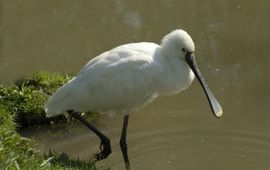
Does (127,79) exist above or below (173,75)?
above

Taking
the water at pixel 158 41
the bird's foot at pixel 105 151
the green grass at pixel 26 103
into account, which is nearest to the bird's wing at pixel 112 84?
the bird's foot at pixel 105 151

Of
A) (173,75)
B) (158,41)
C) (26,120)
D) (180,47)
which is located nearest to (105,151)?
(173,75)

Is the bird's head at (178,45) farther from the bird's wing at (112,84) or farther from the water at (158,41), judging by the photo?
the water at (158,41)

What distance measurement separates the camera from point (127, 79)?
22.2ft

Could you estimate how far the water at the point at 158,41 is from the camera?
7.64 m

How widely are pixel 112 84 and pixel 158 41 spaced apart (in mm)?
4368

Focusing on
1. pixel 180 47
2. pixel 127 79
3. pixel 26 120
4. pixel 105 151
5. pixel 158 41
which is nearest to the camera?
pixel 127 79

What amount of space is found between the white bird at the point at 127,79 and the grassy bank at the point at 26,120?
547mm

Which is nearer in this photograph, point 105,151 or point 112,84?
point 112,84

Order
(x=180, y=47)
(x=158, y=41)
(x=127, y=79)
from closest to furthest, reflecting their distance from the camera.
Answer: (x=127, y=79), (x=180, y=47), (x=158, y=41)

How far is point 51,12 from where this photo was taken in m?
12.7

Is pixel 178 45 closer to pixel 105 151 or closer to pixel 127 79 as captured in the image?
pixel 127 79

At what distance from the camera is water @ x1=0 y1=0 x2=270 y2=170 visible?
7.64 metres

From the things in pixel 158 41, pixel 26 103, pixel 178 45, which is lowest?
pixel 158 41
